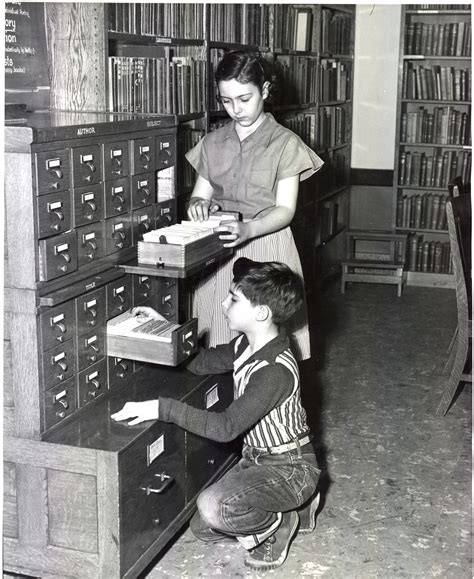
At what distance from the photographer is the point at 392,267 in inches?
267

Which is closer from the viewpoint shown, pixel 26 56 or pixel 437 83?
pixel 26 56

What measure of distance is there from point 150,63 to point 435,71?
407 centimetres

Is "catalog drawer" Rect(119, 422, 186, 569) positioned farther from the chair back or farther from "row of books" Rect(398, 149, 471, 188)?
"row of books" Rect(398, 149, 471, 188)

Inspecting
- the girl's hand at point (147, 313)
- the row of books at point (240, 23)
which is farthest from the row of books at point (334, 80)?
the girl's hand at point (147, 313)

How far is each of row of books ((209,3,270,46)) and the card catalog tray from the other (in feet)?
7.11

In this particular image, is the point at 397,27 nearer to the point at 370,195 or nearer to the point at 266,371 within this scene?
the point at 370,195

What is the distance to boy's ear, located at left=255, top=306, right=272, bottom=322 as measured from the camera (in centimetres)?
261

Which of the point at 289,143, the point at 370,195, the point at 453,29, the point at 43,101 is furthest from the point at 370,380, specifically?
the point at 453,29

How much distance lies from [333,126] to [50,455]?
5.03m

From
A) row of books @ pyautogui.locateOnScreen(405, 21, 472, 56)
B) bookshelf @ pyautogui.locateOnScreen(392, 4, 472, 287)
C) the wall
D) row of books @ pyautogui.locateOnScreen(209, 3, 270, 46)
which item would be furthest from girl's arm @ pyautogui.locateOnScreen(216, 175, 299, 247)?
the wall

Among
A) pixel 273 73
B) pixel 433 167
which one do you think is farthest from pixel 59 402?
pixel 433 167

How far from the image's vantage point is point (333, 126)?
267 inches

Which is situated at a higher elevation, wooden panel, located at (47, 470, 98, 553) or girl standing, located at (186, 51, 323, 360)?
girl standing, located at (186, 51, 323, 360)

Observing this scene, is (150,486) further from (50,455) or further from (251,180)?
(251,180)
